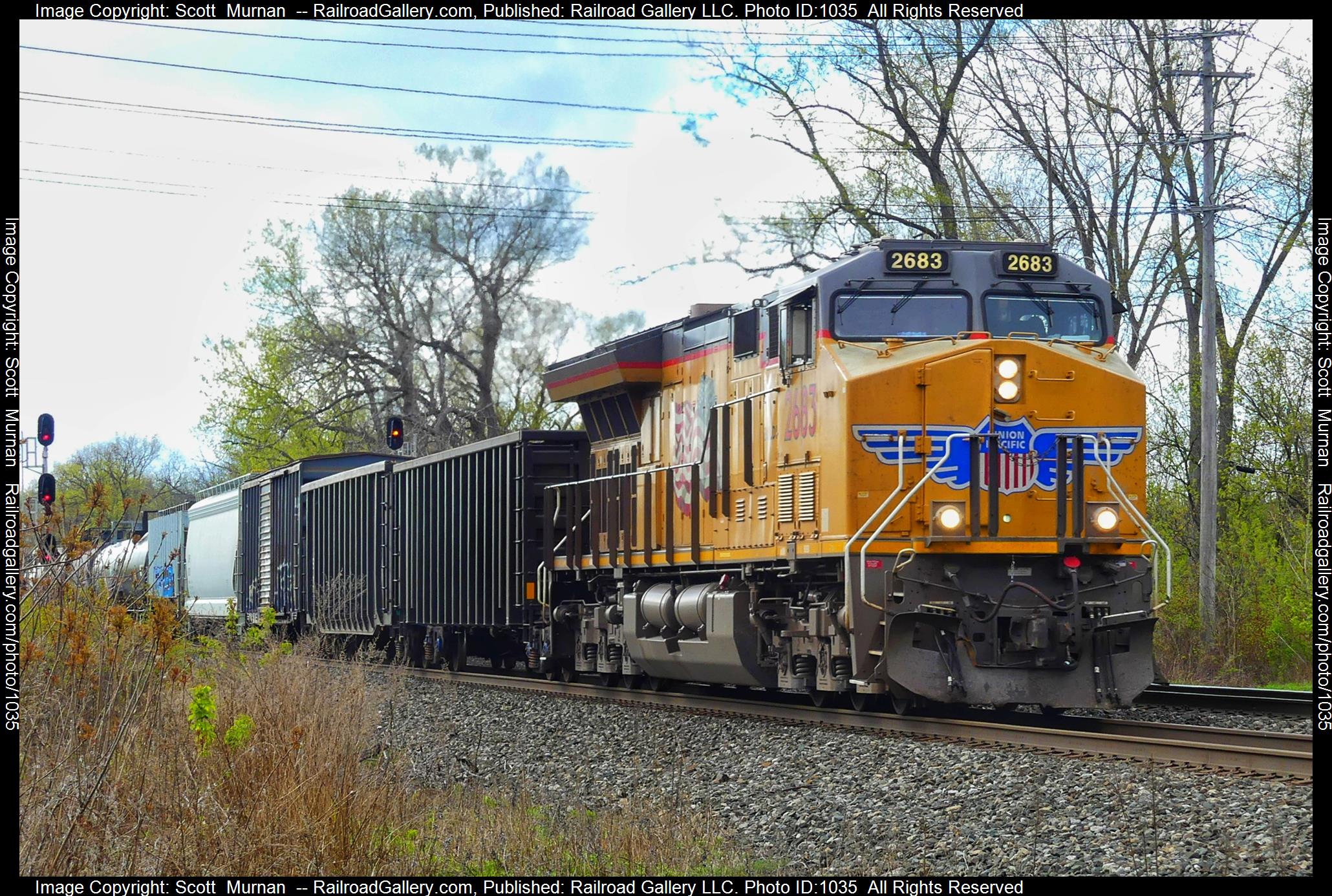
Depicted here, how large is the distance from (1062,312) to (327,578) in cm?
1427

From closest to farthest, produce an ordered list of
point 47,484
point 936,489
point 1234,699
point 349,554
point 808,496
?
1. point 936,489
2. point 808,496
3. point 1234,699
4. point 47,484
5. point 349,554

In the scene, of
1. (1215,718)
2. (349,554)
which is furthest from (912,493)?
(349,554)

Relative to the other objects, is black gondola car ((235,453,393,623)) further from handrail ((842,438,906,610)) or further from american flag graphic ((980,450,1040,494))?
american flag graphic ((980,450,1040,494))

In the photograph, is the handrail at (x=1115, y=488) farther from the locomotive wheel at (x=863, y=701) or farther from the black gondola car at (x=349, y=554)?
the black gondola car at (x=349, y=554)

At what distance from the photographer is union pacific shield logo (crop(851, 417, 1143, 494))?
10.7 metres

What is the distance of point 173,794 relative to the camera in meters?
7.30

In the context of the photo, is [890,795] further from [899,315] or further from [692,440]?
[692,440]

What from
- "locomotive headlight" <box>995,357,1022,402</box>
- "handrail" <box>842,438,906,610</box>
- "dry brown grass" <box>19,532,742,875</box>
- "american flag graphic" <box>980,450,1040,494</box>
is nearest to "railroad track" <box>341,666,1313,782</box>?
"handrail" <box>842,438,906,610</box>

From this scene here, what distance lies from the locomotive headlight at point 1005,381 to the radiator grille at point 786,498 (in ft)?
5.98

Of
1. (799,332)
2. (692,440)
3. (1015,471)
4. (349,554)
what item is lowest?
(349,554)

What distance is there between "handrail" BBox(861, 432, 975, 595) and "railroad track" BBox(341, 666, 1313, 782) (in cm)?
124

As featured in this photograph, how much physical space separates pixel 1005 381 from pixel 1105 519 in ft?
4.21

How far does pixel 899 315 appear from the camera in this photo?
11.1m

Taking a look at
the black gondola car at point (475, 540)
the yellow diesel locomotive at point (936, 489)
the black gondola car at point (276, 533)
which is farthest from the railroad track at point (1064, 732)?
the black gondola car at point (276, 533)
